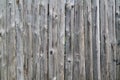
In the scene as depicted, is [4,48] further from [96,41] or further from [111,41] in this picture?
[111,41]

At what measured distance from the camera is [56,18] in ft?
13.0

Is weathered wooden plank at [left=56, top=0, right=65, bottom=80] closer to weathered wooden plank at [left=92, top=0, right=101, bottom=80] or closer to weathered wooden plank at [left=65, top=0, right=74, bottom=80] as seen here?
weathered wooden plank at [left=65, top=0, right=74, bottom=80]

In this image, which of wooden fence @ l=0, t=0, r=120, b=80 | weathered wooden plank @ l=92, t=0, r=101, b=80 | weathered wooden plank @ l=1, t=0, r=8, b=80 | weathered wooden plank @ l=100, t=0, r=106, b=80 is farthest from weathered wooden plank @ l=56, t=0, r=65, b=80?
weathered wooden plank @ l=1, t=0, r=8, b=80

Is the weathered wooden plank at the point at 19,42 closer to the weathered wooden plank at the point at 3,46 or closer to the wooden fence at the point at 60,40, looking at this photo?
the wooden fence at the point at 60,40

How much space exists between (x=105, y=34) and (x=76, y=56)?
53 centimetres

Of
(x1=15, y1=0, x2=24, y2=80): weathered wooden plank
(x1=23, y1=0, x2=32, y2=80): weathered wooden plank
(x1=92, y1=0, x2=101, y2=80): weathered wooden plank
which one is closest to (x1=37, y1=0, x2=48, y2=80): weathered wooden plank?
(x1=23, y1=0, x2=32, y2=80): weathered wooden plank

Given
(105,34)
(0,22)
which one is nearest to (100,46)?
(105,34)

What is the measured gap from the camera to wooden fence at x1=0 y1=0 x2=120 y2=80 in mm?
3973

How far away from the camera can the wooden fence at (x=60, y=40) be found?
397 cm

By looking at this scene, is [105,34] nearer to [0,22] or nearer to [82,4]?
[82,4]

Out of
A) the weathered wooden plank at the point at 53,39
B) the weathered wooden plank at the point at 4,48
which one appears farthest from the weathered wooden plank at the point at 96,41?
the weathered wooden plank at the point at 4,48

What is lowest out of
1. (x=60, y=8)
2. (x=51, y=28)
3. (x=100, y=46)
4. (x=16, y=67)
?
(x=16, y=67)

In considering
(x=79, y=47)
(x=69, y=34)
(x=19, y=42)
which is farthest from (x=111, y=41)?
(x=19, y=42)

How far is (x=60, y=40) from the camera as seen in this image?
3973mm
